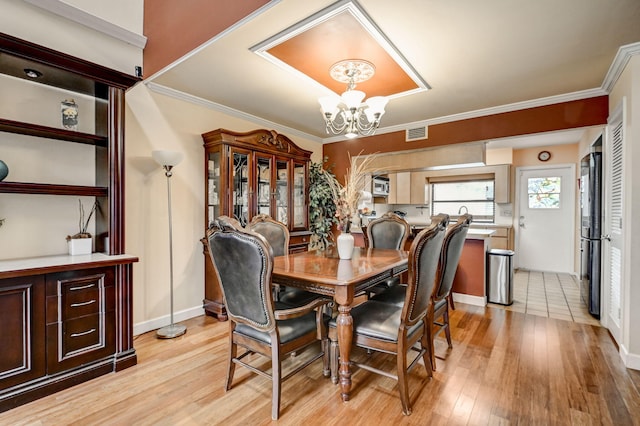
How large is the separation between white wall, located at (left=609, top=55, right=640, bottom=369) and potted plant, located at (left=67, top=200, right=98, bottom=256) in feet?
13.7

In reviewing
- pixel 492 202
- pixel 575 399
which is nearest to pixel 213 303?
pixel 575 399

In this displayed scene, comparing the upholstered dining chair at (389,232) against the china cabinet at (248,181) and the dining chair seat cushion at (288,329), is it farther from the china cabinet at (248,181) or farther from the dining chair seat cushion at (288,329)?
the dining chair seat cushion at (288,329)

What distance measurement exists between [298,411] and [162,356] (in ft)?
4.45

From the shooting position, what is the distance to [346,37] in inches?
83.4

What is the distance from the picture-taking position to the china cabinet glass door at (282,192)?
3.95 metres

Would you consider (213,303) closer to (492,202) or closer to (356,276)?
(356,276)

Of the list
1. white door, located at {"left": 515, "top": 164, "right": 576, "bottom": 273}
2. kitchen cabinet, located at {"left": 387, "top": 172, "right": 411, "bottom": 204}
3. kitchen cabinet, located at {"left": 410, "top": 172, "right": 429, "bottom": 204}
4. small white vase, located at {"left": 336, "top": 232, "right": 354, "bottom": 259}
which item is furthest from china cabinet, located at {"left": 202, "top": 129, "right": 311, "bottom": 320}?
white door, located at {"left": 515, "top": 164, "right": 576, "bottom": 273}

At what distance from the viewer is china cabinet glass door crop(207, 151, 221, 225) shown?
342cm

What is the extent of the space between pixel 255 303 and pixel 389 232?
211cm

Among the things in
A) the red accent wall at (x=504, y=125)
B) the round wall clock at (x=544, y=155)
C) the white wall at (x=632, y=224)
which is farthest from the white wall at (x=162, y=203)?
the round wall clock at (x=544, y=155)

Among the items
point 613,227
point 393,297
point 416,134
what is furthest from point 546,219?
point 393,297

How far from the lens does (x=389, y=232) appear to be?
346cm

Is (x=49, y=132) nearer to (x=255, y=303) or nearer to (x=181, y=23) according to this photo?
(x=181, y=23)

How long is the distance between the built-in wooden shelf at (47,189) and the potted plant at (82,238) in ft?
0.90
